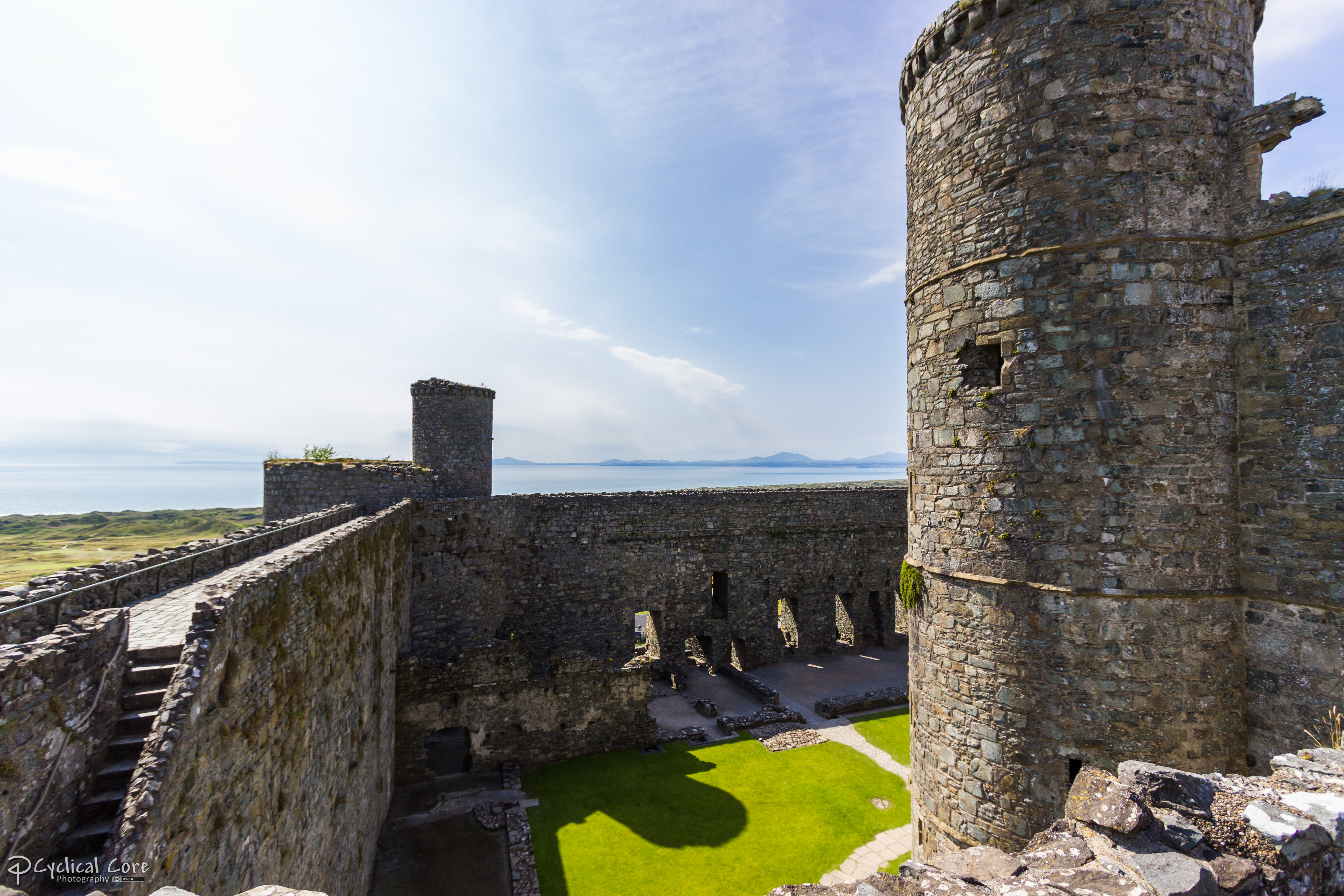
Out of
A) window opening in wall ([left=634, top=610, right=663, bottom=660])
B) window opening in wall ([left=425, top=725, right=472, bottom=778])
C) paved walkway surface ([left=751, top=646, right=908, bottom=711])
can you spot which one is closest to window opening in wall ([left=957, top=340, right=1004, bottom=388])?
window opening in wall ([left=425, top=725, right=472, bottom=778])

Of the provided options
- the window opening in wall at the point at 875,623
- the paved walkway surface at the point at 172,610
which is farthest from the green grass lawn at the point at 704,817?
the window opening in wall at the point at 875,623

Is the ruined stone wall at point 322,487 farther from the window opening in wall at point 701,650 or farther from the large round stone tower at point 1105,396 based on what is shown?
the large round stone tower at point 1105,396

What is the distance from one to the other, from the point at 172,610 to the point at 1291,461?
11.0 meters

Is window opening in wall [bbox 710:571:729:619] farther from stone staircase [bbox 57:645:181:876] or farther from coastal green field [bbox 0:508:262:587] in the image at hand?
stone staircase [bbox 57:645:181:876]

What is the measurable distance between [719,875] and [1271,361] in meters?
10.6

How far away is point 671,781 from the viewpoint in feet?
42.8

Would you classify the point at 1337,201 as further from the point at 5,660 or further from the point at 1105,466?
the point at 5,660

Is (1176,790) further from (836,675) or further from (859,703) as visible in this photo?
(836,675)

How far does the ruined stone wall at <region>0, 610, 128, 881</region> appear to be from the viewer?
9.34ft

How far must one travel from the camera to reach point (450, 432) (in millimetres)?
18984

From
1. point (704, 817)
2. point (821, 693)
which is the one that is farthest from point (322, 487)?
point (821, 693)

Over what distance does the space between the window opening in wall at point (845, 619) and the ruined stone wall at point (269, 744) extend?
16371mm

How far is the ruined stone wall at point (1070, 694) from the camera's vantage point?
6055 millimetres

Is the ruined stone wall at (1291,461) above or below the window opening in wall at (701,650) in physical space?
above
